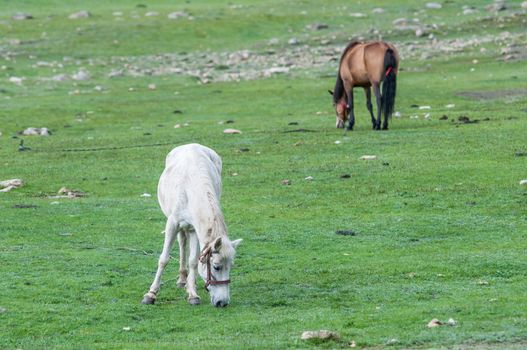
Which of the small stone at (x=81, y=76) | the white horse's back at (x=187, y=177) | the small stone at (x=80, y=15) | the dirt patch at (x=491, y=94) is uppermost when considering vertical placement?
the white horse's back at (x=187, y=177)

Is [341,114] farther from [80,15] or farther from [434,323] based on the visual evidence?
[80,15]

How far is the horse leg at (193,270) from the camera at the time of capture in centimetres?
1117

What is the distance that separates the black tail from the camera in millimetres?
23719

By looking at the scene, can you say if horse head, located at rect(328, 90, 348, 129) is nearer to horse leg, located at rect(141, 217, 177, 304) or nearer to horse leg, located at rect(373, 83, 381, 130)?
horse leg, located at rect(373, 83, 381, 130)

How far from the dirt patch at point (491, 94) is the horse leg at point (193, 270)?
1854 centimetres

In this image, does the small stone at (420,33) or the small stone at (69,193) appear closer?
the small stone at (69,193)

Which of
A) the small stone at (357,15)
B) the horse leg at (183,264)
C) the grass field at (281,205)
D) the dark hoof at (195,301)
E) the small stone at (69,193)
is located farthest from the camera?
the small stone at (357,15)

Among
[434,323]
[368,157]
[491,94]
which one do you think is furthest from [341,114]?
[434,323]

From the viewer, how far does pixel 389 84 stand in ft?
77.9

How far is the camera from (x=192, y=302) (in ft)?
36.6

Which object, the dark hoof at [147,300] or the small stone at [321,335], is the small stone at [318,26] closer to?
the dark hoof at [147,300]

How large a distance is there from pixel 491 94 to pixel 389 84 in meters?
6.54

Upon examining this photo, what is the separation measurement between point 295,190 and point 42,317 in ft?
26.3

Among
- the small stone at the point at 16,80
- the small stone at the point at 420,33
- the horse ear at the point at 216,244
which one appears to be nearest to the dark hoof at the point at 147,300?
the horse ear at the point at 216,244
